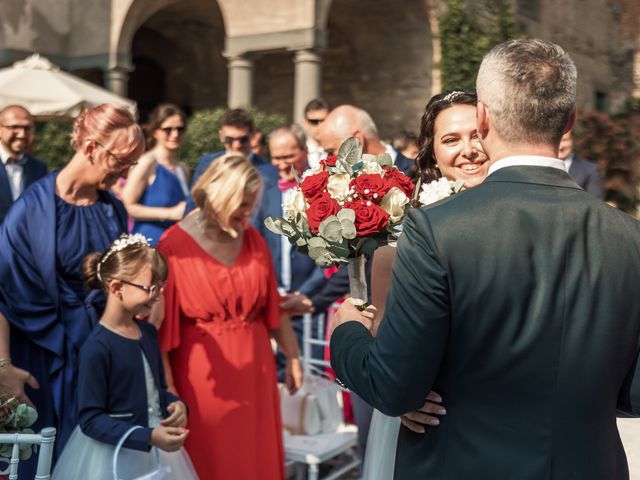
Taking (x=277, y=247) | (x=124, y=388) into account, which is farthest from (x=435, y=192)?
(x=277, y=247)

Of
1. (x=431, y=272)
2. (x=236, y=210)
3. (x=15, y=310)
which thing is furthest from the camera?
(x=236, y=210)

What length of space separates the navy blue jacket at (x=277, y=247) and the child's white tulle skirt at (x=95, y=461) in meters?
2.04

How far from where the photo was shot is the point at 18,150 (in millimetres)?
6109

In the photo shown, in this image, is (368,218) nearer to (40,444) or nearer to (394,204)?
(394,204)

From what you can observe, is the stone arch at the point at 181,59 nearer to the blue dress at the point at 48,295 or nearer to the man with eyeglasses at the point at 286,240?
the man with eyeglasses at the point at 286,240

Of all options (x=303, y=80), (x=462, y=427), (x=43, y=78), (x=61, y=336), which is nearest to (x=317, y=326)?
(x=61, y=336)

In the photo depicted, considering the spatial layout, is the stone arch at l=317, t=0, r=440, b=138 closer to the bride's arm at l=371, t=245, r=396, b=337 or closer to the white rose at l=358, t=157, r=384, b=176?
the bride's arm at l=371, t=245, r=396, b=337

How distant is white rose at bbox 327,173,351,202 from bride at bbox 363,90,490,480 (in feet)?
1.43

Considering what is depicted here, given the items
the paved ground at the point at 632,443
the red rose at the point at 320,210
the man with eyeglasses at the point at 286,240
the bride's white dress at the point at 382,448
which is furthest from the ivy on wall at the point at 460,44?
the red rose at the point at 320,210

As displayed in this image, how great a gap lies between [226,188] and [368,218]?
1.77 meters

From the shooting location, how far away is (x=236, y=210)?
12.8ft

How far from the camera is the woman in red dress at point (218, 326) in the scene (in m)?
3.93

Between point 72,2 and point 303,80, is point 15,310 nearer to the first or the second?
point 303,80

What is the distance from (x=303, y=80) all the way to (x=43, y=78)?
5115 mm
